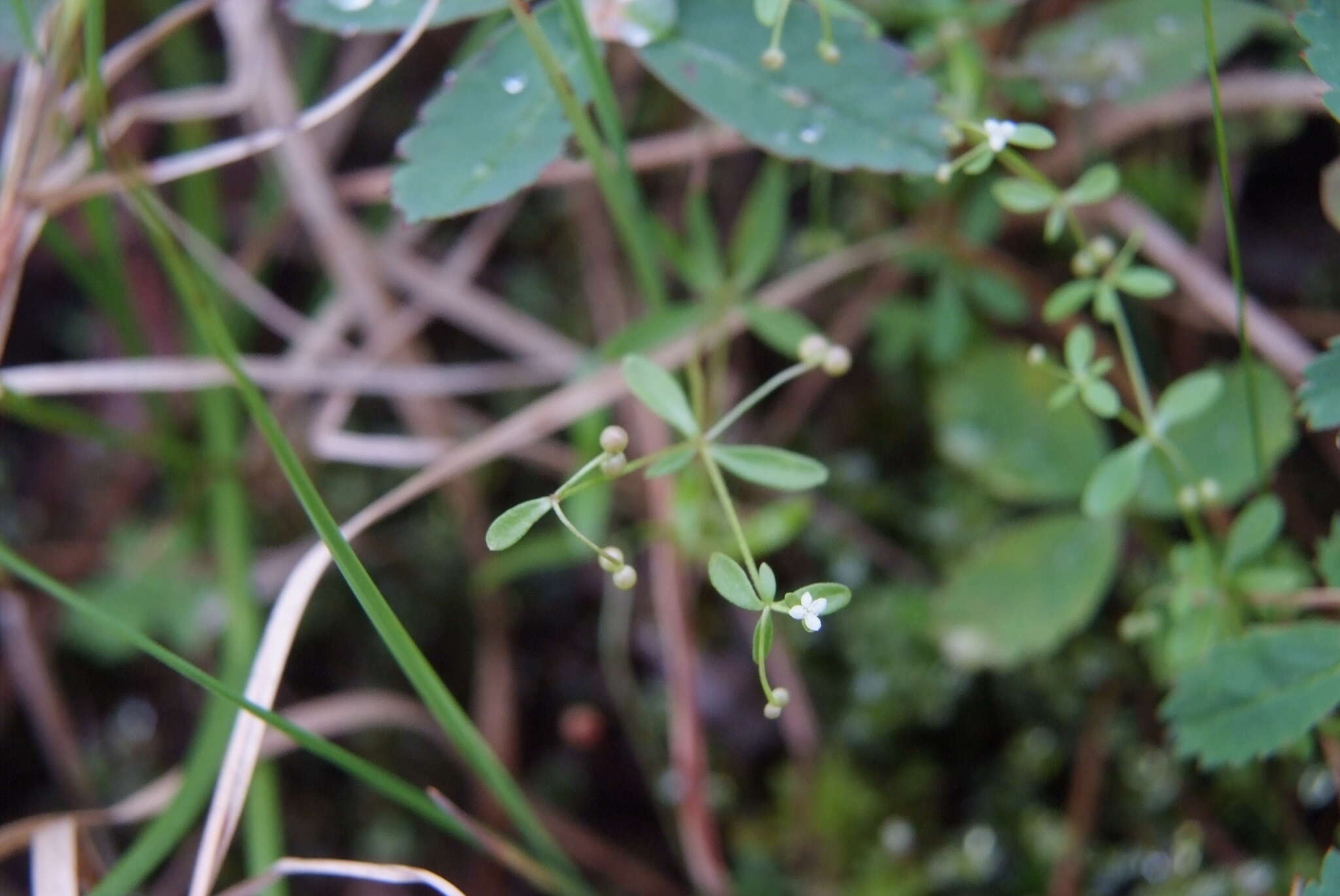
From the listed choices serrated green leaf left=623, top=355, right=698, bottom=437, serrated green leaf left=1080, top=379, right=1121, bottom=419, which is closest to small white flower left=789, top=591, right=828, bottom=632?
serrated green leaf left=623, top=355, right=698, bottom=437

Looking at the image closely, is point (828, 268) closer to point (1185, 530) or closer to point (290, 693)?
point (1185, 530)


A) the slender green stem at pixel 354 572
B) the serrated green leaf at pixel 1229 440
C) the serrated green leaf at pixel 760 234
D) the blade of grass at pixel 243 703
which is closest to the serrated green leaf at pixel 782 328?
the serrated green leaf at pixel 760 234

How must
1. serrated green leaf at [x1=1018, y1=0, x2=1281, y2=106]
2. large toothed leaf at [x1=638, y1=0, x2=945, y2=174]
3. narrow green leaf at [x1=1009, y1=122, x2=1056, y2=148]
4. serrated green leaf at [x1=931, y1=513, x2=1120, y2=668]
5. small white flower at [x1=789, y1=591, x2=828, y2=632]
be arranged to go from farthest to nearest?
serrated green leaf at [x1=931, y1=513, x2=1120, y2=668] < serrated green leaf at [x1=1018, y1=0, x2=1281, y2=106] < large toothed leaf at [x1=638, y1=0, x2=945, y2=174] < narrow green leaf at [x1=1009, y1=122, x2=1056, y2=148] < small white flower at [x1=789, y1=591, x2=828, y2=632]

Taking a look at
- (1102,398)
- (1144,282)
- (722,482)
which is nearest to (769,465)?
(722,482)

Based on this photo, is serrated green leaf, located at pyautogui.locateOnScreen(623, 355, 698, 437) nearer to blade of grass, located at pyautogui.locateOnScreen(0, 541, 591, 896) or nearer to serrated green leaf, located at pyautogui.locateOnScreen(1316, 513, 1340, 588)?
blade of grass, located at pyautogui.locateOnScreen(0, 541, 591, 896)

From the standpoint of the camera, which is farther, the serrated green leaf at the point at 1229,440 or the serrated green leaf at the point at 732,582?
the serrated green leaf at the point at 1229,440

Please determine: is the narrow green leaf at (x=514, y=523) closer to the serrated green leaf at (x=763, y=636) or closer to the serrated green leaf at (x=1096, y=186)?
the serrated green leaf at (x=763, y=636)
